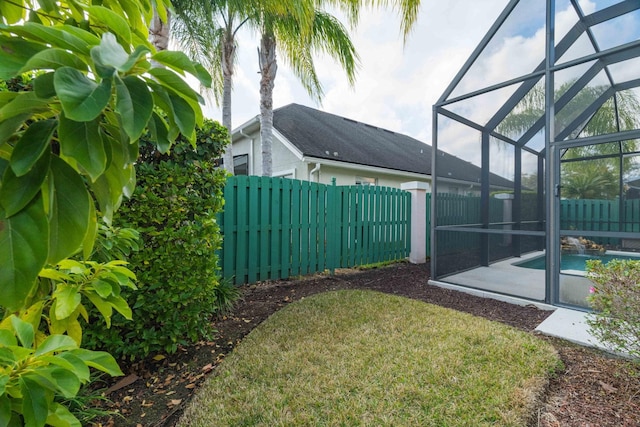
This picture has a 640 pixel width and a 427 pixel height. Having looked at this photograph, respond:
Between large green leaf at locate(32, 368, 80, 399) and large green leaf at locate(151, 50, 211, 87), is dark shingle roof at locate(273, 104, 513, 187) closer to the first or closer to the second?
large green leaf at locate(151, 50, 211, 87)

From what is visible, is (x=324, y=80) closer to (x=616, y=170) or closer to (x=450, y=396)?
(x=616, y=170)

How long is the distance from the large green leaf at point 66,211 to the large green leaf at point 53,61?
0.57 ft

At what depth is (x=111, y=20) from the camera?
61 cm

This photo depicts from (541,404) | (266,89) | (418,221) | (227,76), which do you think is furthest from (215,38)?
(541,404)

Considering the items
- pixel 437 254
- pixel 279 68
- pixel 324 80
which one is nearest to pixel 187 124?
pixel 437 254

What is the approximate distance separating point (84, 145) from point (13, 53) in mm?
218

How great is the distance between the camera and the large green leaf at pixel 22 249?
542mm

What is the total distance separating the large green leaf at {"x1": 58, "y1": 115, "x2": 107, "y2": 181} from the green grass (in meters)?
2.02

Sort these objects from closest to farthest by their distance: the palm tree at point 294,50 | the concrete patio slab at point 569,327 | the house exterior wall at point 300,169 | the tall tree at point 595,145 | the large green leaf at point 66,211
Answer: the large green leaf at point 66,211 < the concrete patio slab at point 569,327 < the tall tree at point 595,145 < the palm tree at point 294,50 < the house exterior wall at point 300,169

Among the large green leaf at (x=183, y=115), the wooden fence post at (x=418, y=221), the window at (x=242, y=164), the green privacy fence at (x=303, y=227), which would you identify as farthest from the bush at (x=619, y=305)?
the window at (x=242, y=164)

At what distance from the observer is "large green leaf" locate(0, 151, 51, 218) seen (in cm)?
53

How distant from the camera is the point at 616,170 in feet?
14.2

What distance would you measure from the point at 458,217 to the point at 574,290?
196 centimetres

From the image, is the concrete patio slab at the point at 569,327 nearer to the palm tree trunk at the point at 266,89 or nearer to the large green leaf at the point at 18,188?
the large green leaf at the point at 18,188
